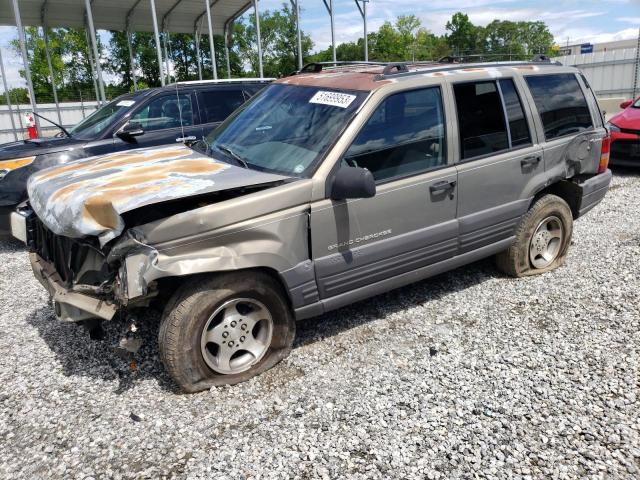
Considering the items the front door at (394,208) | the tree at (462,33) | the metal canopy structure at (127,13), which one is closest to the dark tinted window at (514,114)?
the front door at (394,208)

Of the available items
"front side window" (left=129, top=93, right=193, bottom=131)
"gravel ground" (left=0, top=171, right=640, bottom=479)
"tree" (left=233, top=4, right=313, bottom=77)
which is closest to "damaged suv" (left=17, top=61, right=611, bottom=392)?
"gravel ground" (left=0, top=171, right=640, bottom=479)

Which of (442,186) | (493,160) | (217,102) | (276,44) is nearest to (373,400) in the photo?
(442,186)

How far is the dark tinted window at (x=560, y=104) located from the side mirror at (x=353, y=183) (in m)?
2.22

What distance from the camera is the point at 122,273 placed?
9.36ft

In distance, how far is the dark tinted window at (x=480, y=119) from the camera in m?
4.01

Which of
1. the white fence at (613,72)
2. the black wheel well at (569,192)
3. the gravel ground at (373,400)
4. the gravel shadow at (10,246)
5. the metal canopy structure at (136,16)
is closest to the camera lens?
the gravel ground at (373,400)

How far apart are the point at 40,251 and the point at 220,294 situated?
5.23 ft

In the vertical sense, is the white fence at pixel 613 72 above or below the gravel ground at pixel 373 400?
above

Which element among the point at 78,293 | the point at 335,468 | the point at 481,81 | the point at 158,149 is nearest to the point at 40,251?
the point at 78,293

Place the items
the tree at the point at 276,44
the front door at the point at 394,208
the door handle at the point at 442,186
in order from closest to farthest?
the front door at the point at 394,208 → the door handle at the point at 442,186 → the tree at the point at 276,44

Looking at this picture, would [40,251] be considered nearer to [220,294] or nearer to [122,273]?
[122,273]

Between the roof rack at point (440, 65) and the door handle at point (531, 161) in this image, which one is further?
the door handle at point (531, 161)

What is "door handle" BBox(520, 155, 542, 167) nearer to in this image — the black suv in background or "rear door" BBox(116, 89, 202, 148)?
the black suv in background

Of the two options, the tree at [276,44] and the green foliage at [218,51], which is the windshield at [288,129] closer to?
the green foliage at [218,51]
